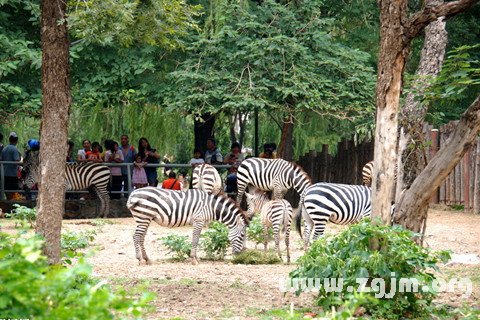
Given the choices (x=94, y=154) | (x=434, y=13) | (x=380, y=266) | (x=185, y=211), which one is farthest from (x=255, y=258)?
(x=94, y=154)

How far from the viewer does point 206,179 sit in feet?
71.3

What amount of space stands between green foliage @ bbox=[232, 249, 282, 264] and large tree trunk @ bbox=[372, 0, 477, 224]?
5.47 m

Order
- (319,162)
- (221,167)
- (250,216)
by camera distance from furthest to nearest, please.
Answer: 1. (319,162)
2. (221,167)
3. (250,216)

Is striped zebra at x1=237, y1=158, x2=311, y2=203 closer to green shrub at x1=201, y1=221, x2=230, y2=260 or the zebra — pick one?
the zebra

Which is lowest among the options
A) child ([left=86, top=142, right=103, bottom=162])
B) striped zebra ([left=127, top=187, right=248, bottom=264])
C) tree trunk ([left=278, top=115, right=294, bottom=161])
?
striped zebra ([left=127, top=187, right=248, bottom=264])

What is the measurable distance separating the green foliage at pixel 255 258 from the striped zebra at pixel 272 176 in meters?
5.78

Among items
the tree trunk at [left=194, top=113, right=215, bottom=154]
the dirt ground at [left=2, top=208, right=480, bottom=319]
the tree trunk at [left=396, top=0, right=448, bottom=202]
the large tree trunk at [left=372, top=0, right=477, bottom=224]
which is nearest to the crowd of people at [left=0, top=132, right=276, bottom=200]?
the tree trunk at [left=194, top=113, right=215, bottom=154]

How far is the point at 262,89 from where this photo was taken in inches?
880

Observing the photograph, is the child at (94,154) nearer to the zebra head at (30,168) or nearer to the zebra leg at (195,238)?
the zebra head at (30,168)

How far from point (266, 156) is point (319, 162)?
2625 millimetres

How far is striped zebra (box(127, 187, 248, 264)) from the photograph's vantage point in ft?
51.5

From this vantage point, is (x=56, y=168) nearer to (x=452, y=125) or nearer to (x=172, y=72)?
(x=172, y=72)

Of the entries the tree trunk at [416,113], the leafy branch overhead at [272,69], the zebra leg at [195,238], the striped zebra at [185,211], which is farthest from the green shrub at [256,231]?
the leafy branch overhead at [272,69]

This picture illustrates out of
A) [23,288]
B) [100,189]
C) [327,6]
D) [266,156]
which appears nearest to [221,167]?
[266,156]
